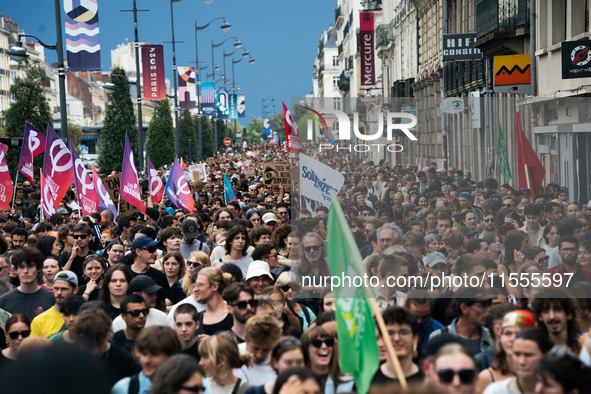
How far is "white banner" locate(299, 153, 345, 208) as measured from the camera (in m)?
10.6

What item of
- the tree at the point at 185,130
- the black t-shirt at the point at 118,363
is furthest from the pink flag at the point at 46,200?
the tree at the point at 185,130

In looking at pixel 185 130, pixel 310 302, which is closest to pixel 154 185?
pixel 310 302

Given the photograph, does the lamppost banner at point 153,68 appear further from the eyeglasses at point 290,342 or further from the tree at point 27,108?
the eyeglasses at point 290,342

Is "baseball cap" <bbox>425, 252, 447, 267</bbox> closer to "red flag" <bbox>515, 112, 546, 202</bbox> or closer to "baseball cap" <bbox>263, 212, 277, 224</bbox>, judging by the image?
"baseball cap" <bbox>263, 212, 277, 224</bbox>

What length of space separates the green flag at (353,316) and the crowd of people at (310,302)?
265mm

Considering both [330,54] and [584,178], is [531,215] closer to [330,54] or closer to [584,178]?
[584,178]

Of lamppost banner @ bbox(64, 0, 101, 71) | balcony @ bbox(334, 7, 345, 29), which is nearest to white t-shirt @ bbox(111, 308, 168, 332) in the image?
lamppost banner @ bbox(64, 0, 101, 71)

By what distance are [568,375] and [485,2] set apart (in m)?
22.5

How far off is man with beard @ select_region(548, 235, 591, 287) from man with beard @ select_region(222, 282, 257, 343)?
294 cm

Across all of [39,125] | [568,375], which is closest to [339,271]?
[568,375]

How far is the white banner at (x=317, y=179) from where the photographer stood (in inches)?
416

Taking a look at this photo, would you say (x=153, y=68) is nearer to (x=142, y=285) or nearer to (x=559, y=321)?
(x=142, y=285)

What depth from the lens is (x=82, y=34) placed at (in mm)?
20625

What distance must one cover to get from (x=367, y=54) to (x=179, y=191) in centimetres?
4630
